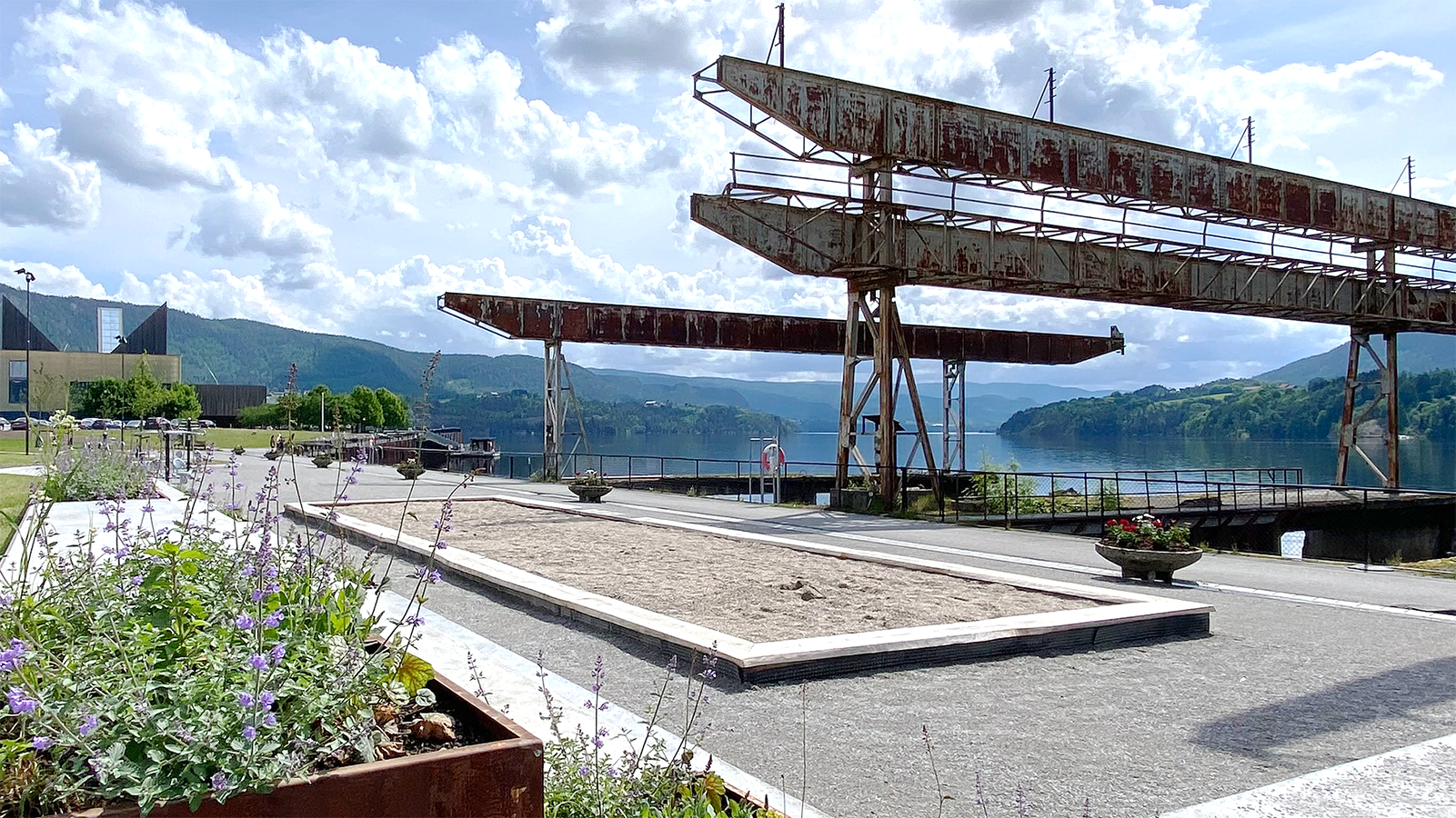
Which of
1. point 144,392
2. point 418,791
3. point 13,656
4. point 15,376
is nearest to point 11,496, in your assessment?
point 13,656

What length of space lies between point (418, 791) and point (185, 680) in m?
0.68

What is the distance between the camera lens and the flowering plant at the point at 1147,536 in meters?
11.1

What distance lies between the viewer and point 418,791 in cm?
264

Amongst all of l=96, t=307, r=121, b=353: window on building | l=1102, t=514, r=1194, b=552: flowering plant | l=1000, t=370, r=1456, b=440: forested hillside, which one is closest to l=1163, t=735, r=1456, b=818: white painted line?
l=1102, t=514, r=1194, b=552: flowering plant

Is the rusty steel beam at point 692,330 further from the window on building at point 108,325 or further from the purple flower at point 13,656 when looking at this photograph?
the window on building at point 108,325

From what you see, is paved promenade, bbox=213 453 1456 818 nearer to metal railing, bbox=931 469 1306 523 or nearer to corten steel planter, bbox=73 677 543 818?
corten steel planter, bbox=73 677 543 818

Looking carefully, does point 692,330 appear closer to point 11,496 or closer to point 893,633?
point 11,496

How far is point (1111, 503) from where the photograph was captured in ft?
81.5

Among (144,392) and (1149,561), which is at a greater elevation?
(144,392)

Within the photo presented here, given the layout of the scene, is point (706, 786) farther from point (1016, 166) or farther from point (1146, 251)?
point (1146, 251)

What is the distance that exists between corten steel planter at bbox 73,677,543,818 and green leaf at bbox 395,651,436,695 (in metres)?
0.41

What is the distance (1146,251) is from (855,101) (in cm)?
896

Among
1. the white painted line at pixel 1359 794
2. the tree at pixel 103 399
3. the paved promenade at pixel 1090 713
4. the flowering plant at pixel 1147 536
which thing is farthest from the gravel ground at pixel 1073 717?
the tree at pixel 103 399

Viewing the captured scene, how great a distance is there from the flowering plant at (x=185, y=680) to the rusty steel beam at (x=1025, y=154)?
16422mm
